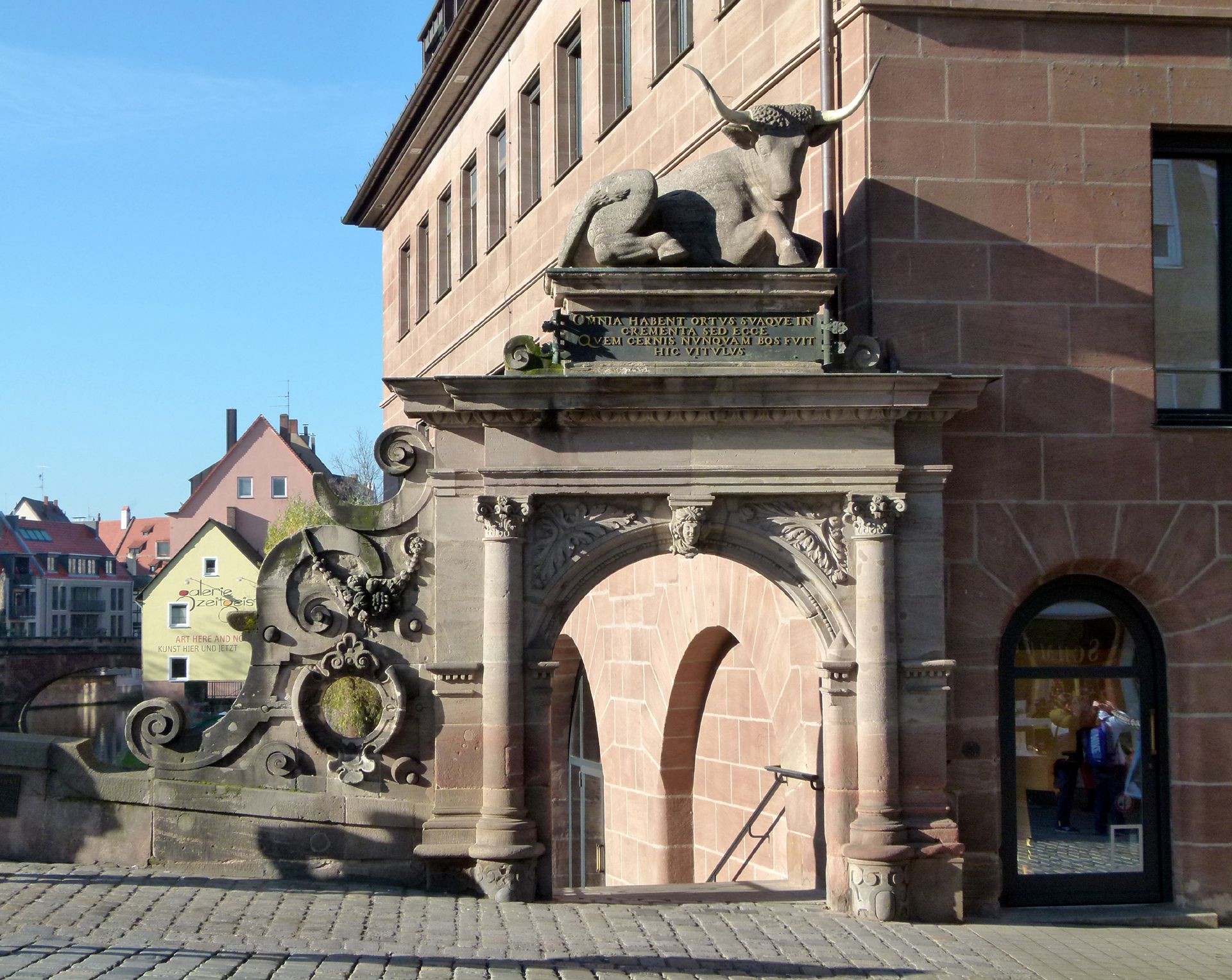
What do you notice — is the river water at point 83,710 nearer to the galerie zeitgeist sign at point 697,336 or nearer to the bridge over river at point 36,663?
the bridge over river at point 36,663

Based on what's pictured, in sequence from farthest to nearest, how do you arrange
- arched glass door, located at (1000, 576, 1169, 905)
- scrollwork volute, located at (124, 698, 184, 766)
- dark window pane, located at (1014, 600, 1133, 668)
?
dark window pane, located at (1014, 600, 1133, 668), arched glass door, located at (1000, 576, 1169, 905), scrollwork volute, located at (124, 698, 184, 766)

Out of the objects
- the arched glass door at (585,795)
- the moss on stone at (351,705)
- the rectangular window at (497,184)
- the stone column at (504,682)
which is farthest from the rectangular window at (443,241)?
the stone column at (504,682)

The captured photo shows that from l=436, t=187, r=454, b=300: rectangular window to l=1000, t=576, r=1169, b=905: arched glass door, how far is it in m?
15.7

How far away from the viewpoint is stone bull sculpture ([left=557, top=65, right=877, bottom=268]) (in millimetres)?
12062

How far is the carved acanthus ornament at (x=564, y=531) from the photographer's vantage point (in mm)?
11672

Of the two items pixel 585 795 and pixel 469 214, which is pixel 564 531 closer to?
pixel 585 795

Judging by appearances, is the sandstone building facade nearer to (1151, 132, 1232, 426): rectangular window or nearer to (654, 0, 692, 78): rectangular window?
(1151, 132, 1232, 426): rectangular window

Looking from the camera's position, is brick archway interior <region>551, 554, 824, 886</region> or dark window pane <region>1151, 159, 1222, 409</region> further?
brick archway interior <region>551, 554, 824, 886</region>

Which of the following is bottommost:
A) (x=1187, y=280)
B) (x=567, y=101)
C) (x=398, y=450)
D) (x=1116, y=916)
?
(x=1116, y=916)

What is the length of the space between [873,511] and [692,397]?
1.46 metres

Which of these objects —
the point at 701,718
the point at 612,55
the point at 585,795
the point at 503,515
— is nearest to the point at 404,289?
the point at 585,795

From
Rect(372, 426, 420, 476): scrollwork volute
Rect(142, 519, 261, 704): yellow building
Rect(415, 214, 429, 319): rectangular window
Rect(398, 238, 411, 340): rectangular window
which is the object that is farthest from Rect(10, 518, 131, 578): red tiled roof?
Rect(372, 426, 420, 476): scrollwork volute

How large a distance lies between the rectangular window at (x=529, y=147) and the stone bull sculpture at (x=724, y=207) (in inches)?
363

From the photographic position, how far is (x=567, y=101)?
66.8ft
